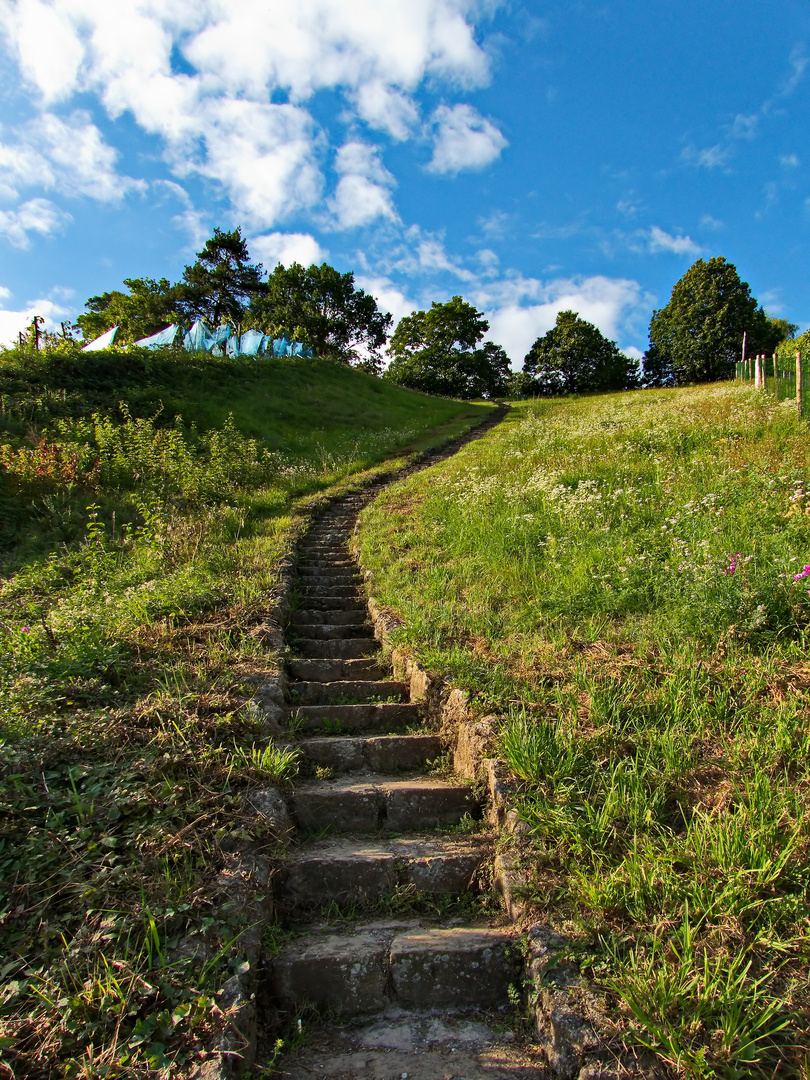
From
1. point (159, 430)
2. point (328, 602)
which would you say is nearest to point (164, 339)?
point (159, 430)

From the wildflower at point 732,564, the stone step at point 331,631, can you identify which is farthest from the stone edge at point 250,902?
the wildflower at point 732,564

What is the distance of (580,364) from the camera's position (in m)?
44.1

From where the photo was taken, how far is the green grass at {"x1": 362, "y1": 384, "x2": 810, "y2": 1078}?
2209 mm

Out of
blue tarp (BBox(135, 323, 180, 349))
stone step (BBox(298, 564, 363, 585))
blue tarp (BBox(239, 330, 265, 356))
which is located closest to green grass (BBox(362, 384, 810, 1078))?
stone step (BBox(298, 564, 363, 585))

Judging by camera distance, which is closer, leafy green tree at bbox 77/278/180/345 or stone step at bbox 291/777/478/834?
stone step at bbox 291/777/478/834

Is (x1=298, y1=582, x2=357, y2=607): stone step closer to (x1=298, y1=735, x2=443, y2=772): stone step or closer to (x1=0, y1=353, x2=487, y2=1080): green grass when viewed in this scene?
(x1=0, y1=353, x2=487, y2=1080): green grass

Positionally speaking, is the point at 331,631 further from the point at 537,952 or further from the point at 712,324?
the point at 712,324

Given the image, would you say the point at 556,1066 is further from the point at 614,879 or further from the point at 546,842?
the point at 546,842

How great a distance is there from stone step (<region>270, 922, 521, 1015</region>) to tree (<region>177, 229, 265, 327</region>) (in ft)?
145

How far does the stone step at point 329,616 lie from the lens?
6.59m

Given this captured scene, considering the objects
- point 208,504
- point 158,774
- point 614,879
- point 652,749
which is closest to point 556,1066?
point 614,879

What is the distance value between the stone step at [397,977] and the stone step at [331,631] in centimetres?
375

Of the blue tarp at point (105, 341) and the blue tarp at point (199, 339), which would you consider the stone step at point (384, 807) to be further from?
the blue tarp at point (105, 341)

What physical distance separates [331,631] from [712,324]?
1650 inches
